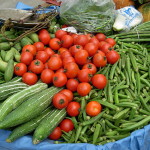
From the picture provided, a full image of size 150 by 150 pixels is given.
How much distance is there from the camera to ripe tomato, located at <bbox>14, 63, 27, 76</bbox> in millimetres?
2334

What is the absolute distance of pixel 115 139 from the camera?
6.39 ft

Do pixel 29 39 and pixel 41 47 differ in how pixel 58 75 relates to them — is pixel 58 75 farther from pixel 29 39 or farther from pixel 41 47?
pixel 29 39

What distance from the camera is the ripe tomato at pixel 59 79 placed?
2.12m

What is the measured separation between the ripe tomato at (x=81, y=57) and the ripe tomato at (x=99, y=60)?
0.11 meters

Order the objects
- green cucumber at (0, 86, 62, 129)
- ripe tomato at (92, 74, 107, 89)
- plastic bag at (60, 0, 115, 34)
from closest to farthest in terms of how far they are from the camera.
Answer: green cucumber at (0, 86, 62, 129) → ripe tomato at (92, 74, 107, 89) → plastic bag at (60, 0, 115, 34)

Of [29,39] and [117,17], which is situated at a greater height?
[117,17]

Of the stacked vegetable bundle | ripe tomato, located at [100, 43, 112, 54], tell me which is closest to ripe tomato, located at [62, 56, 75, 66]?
the stacked vegetable bundle

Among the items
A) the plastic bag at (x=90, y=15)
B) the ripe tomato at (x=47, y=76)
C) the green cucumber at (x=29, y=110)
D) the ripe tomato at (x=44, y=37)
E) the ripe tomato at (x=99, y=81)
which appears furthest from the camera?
the plastic bag at (x=90, y=15)

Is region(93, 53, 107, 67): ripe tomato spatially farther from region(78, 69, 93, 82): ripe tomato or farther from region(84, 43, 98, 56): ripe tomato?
region(78, 69, 93, 82): ripe tomato

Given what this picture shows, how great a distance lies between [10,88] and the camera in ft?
6.95

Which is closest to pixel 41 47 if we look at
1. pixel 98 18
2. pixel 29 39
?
pixel 29 39

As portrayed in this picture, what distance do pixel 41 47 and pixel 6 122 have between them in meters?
1.29

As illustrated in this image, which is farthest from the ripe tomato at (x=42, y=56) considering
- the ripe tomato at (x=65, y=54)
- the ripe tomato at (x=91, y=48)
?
the ripe tomato at (x=91, y=48)

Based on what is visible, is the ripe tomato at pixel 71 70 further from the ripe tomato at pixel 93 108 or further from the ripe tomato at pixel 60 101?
the ripe tomato at pixel 93 108
